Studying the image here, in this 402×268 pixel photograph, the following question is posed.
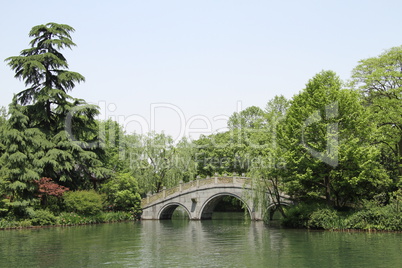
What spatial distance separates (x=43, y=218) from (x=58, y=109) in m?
8.44

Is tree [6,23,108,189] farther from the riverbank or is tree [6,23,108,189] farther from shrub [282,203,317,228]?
shrub [282,203,317,228]

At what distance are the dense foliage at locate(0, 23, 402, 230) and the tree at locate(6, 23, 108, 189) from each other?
8 centimetres

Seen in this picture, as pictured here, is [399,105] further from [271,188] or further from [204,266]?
[204,266]

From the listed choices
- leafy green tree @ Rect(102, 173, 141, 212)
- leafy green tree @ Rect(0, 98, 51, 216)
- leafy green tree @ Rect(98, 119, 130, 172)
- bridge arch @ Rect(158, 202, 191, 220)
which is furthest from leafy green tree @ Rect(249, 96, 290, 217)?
leafy green tree @ Rect(98, 119, 130, 172)

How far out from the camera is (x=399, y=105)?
2666cm

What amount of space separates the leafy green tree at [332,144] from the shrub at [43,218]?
55.1ft

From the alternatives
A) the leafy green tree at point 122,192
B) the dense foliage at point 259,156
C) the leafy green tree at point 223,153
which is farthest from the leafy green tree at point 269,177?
the leafy green tree at point 223,153

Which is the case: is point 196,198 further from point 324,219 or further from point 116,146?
point 116,146

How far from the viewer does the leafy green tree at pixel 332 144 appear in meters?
23.6

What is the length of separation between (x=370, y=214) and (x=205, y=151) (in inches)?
1098

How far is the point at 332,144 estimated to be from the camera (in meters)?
23.6

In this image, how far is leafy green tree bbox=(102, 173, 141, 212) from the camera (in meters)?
37.0

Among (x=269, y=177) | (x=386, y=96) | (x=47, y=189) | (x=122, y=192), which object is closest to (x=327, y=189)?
(x=269, y=177)

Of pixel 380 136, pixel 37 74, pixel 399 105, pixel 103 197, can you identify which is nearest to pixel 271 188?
pixel 380 136
